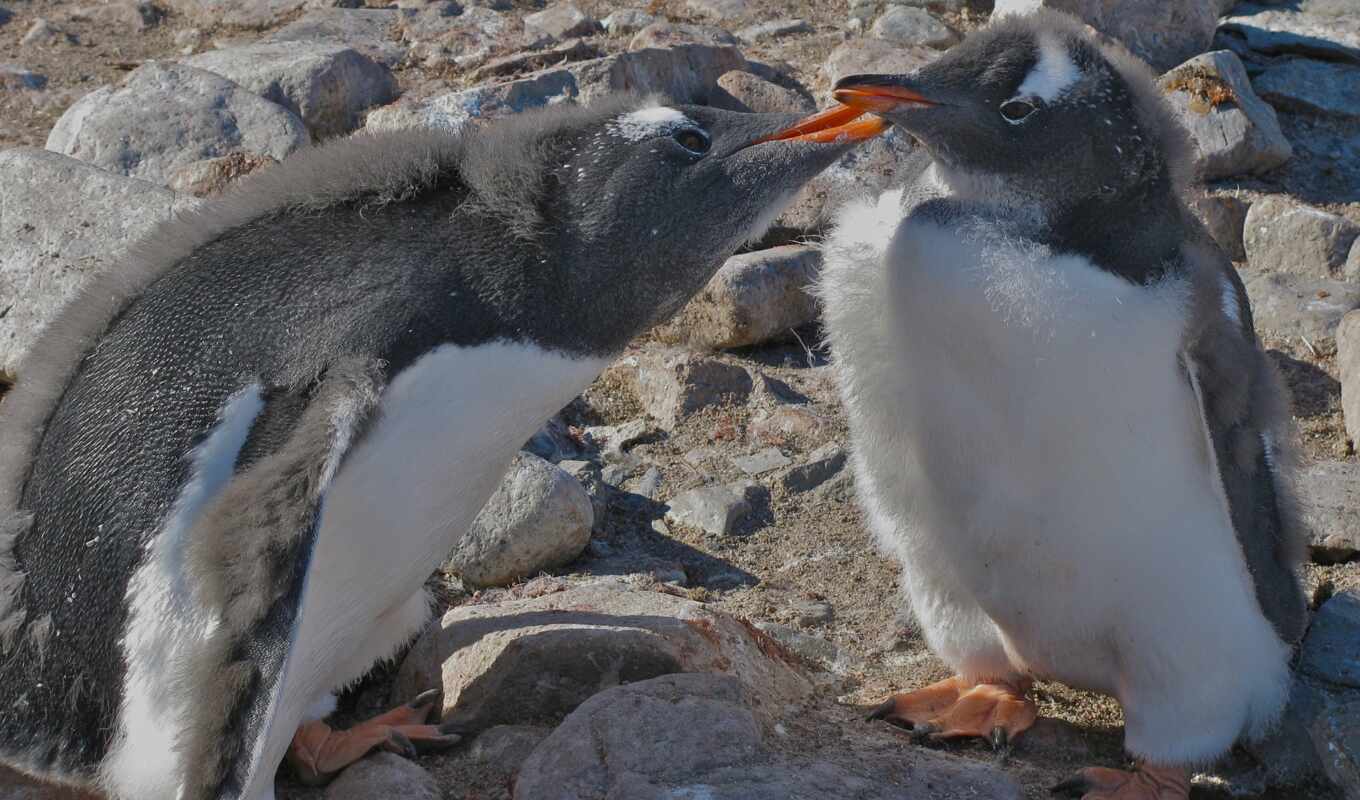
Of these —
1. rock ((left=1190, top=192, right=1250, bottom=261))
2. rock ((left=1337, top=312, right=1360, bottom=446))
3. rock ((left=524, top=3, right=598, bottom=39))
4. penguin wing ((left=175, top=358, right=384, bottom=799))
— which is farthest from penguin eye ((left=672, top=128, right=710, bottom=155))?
rock ((left=524, top=3, right=598, bottom=39))

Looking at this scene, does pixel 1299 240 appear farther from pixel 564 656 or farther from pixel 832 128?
pixel 564 656

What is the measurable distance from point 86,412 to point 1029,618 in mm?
1843

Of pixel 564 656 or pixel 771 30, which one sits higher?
pixel 564 656

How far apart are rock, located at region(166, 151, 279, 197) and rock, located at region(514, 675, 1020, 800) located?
2.53m

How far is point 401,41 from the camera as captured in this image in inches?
254

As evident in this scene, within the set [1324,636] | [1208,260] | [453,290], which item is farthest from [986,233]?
[1324,636]

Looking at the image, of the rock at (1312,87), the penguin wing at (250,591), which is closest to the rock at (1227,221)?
the rock at (1312,87)

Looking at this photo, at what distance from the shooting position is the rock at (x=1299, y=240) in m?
5.33

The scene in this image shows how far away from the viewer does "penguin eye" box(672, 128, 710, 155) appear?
Answer: 2975 millimetres

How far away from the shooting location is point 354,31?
21.5ft

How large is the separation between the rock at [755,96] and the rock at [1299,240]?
1.63 metres

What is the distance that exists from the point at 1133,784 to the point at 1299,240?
2843mm

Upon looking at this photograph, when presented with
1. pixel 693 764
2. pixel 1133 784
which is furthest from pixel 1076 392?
pixel 693 764

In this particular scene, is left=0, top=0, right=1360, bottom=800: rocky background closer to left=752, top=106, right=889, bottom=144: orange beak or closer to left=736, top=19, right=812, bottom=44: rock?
left=736, top=19, right=812, bottom=44: rock
